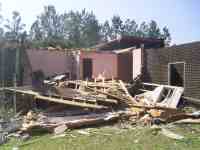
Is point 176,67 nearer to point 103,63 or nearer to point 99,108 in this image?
point 99,108

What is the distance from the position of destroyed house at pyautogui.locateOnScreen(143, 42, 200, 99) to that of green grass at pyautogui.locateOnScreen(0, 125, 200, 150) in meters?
6.33

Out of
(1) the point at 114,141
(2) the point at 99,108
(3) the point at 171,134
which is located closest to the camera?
(1) the point at 114,141

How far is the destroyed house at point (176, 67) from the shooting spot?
14.9 meters

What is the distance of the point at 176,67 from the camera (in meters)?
16.2

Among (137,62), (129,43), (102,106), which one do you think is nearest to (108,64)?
(137,62)

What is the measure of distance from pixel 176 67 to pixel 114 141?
369 inches

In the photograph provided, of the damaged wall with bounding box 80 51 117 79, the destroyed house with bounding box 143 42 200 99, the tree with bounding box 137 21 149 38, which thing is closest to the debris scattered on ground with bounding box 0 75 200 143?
the destroyed house with bounding box 143 42 200 99

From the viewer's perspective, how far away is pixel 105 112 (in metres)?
11.9

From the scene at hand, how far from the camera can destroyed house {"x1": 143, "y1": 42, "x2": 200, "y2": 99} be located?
49.0 feet

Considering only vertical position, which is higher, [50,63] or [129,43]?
[129,43]

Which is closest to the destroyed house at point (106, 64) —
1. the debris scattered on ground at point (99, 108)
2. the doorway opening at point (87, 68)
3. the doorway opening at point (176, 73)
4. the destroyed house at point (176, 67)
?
the doorway opening at point (87, 68)

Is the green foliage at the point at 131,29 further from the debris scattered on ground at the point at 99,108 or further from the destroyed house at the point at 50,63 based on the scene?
the debris scattered on ground at the point at 99,108

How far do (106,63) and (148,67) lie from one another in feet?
14.1

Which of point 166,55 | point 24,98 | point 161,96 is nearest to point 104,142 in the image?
point 24,98
